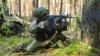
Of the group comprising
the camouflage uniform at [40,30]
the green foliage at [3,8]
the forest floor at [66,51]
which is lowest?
the forest floor at [66,51]

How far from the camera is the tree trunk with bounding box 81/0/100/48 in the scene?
5422mm

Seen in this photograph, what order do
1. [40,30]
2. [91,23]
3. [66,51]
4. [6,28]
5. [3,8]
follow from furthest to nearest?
[3,8] < [6,28] < [40,30] < [66,51] < [91,23]

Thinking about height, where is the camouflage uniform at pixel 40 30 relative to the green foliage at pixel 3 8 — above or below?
below

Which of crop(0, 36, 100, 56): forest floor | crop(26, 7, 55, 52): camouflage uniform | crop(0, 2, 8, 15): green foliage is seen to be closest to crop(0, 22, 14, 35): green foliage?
crop(0, 2, 8, 15): green foliage

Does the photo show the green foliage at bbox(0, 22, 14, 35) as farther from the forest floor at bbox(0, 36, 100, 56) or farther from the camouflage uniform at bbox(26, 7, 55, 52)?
the camouflage uniform at bbox(26, 7, 55, 52)

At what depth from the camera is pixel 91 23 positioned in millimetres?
5543

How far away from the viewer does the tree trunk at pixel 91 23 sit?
5422 millimetres

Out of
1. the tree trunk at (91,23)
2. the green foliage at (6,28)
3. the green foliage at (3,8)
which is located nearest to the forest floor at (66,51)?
the tree trunk at (91,23)

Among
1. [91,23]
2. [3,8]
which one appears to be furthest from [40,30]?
[3,8]

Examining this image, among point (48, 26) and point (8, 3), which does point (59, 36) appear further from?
point (8, 3)

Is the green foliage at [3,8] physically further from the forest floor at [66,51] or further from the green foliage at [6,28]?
the forest floor at [66,51]

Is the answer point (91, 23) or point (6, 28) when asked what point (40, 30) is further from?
point (6, 28)

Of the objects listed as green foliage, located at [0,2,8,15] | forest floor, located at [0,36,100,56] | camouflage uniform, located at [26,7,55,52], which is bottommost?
forest floor, located at [0,36,100,56]

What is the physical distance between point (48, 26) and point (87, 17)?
1.01 metres
